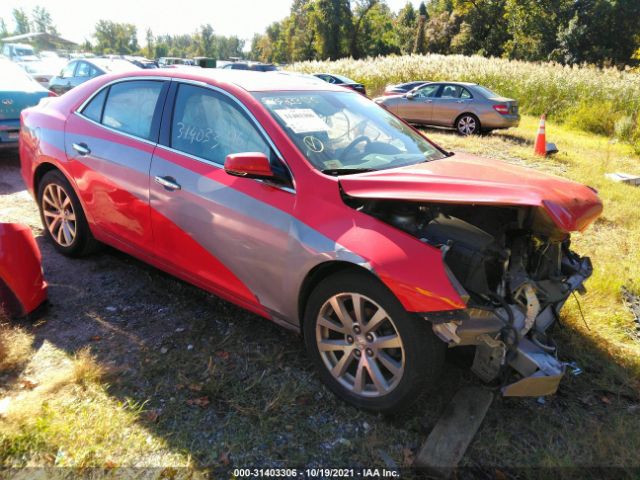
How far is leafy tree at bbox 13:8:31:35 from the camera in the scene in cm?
9962

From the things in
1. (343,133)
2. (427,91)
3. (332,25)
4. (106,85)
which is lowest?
(427,91)

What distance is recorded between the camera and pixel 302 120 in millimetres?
3102

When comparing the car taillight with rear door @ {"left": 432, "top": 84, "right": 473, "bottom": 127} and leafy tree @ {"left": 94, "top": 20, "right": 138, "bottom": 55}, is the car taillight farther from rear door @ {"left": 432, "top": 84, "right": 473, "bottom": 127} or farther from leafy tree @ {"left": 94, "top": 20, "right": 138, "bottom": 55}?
leafy tree @ {"left": 94, "top": 20, "right": 138, "bottom": 55}

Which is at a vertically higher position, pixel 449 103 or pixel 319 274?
pixel 319 274

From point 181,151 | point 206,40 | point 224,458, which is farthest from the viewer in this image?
point 206,40

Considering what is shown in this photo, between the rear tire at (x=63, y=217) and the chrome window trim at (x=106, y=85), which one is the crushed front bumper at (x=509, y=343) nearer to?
the chrome window trim at (x=106, y=85)

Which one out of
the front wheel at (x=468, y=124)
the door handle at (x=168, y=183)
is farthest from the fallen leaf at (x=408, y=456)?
the front wheel at (x=468, y=124)

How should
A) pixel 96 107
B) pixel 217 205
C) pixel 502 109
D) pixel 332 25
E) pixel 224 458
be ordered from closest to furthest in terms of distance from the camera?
pixel 224 458, pixel 217 205, pixel 96 107, pixel 502 109, pixel 332 25

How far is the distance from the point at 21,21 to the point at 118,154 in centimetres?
12268

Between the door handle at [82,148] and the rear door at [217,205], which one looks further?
the door handle at [82,148]

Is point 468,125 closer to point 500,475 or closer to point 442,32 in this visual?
point 500,475

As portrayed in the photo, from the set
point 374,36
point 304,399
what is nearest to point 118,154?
point 304,399

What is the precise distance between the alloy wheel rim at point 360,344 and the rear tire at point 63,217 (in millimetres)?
2511

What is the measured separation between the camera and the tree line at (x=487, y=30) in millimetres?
41844
